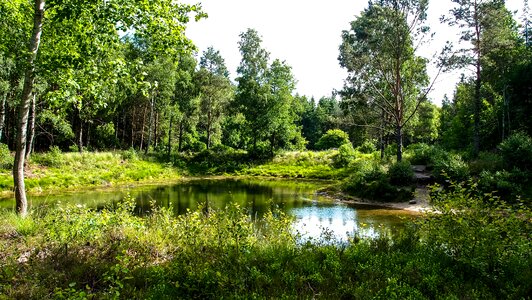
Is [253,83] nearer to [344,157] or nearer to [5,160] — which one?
[344,157]

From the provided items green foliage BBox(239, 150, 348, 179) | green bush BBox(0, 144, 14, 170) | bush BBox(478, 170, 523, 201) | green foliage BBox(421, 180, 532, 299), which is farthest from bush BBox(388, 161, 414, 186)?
green bush BBox(0, 144, 14, 170)

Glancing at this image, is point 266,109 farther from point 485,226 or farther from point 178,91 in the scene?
point 485,226

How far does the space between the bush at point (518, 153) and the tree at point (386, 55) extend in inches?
258

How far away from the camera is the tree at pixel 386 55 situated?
26.5 metres

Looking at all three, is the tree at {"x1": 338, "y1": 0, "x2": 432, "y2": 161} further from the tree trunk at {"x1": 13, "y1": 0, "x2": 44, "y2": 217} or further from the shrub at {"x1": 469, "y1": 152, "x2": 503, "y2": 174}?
the tree trunk at {"x1": 13, "y1": 0, "x2": 44, "y2": 217}

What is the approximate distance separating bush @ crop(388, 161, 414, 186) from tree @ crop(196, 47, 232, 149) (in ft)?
90.7

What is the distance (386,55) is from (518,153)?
11759mm

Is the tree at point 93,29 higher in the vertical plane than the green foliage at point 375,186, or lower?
higher

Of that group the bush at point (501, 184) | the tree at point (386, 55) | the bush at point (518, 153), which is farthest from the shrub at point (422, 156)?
the bush at point (501, 184)

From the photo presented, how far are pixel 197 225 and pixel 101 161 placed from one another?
29.4m

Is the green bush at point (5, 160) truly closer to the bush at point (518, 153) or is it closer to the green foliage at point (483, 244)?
the green foliage at point (483, 244)

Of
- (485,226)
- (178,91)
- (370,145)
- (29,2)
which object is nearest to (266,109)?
(178,91)

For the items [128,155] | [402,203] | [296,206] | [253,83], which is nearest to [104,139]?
[128,155]

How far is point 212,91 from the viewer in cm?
4606
